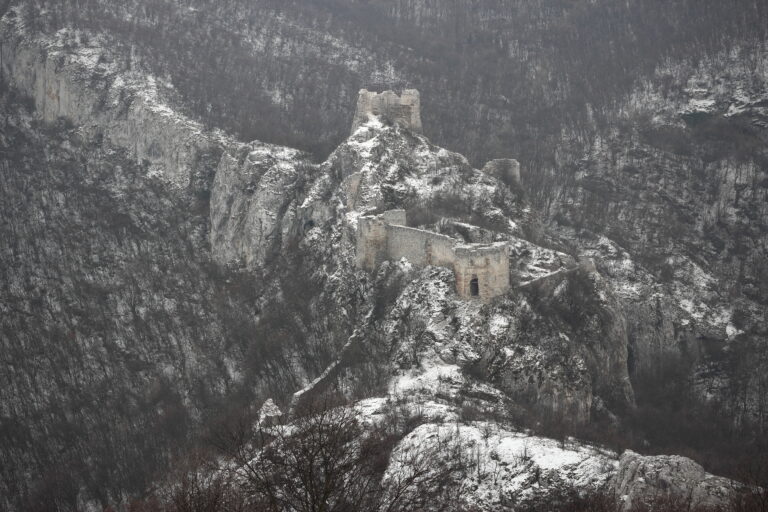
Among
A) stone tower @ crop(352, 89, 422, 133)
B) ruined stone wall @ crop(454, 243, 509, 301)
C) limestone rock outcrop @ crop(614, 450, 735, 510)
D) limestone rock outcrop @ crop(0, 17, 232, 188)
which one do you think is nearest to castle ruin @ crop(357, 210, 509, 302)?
ruined stone wall @ crop(454, 243, 509, 301)

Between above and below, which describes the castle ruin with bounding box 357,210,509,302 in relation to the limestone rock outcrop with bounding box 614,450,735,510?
above

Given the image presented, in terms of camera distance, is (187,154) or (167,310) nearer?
(167,310)

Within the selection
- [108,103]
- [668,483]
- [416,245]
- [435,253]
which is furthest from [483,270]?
[108,103]

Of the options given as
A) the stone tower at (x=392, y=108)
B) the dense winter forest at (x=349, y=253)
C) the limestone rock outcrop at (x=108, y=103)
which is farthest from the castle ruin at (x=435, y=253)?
the limestone rock outcrop at (x=108, y=103)

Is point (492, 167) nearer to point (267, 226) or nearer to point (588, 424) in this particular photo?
point (267, 226)

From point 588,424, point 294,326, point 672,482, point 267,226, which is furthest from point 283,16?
point 672,482

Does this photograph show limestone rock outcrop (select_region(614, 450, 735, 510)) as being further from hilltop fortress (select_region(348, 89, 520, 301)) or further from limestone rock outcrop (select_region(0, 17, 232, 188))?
limestone rock outcrop (select_region(0, 17, 232, 188))

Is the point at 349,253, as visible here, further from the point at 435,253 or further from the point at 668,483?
the point at 668,483
